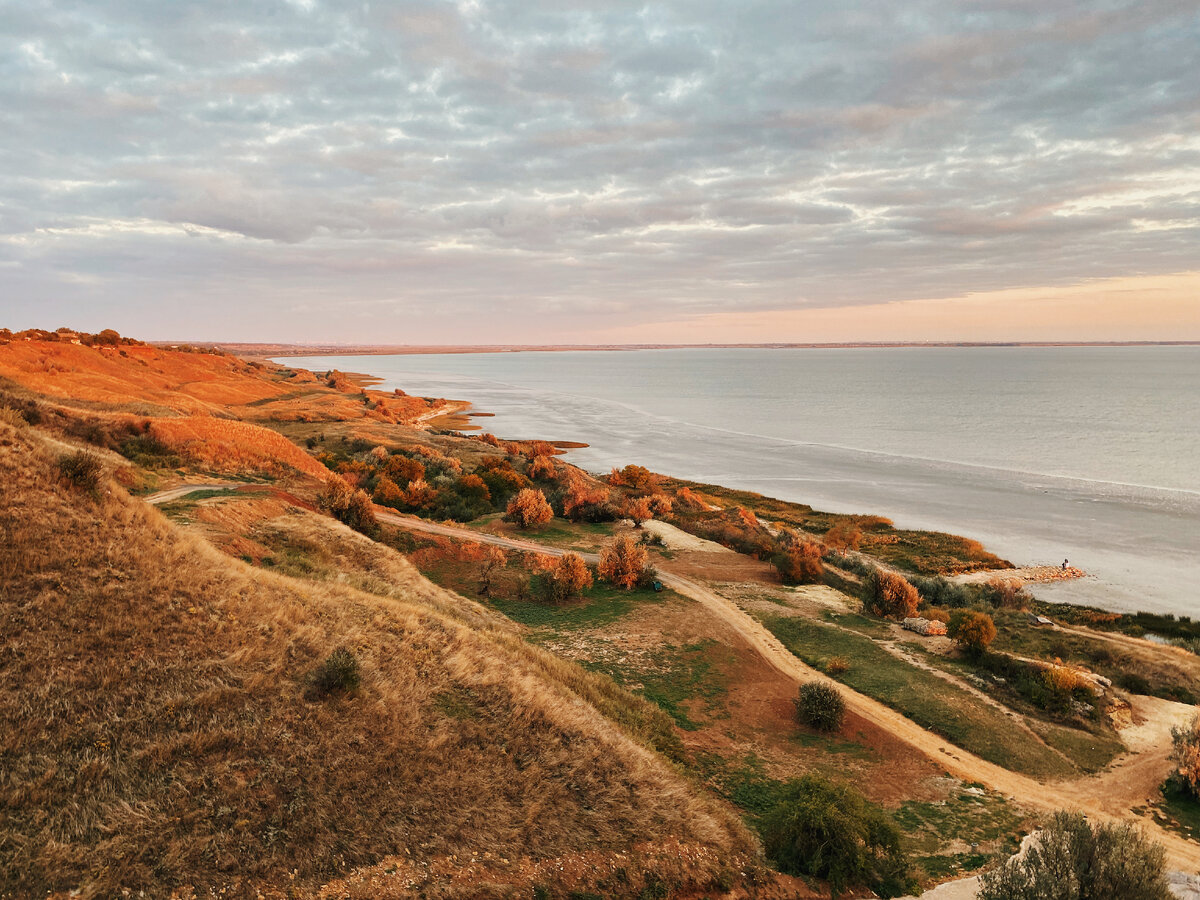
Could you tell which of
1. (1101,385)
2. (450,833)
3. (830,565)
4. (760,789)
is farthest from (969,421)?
(450,833)

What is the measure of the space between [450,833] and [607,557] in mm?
19117

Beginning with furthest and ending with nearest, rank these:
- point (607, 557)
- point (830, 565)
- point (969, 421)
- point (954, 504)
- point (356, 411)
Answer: point (969, 421) → point (356, 411) → point (954, 504) → point (830, 565) → point (607, 557)

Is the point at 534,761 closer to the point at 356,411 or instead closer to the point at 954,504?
the point at 954,504

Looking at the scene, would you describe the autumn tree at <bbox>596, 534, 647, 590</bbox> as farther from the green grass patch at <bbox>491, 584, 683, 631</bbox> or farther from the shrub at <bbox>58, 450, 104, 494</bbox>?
the shrub at <bbox>58, 450, 104, 494</bbox>

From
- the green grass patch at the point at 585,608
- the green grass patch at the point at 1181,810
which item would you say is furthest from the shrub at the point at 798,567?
the green grass patch at the point at 1181,810

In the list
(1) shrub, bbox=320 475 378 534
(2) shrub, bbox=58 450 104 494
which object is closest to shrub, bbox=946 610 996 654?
(1) shrub, bbox=320 475 378 534

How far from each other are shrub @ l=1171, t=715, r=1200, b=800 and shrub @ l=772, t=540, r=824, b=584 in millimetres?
15193

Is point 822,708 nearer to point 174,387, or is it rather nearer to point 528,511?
point 528,511

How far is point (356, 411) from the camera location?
7994cm

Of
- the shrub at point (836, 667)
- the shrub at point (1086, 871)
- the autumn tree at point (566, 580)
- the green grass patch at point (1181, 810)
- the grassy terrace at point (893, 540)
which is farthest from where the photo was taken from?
the grassy terrace at point (893, 540)

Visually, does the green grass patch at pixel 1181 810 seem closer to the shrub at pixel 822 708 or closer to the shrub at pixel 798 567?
the shrub at pixel 822 708

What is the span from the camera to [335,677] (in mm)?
10602

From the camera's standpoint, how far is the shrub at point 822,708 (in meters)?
16.7

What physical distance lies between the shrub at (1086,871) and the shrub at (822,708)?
263 inches
